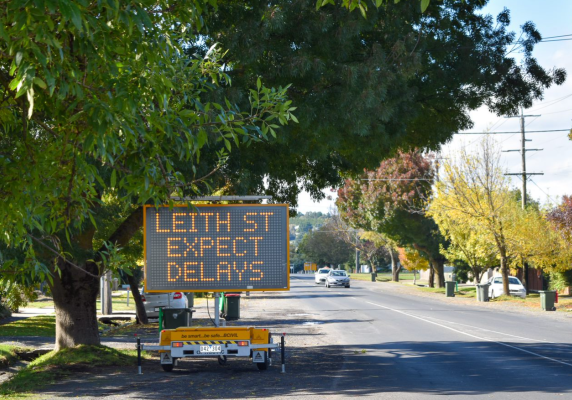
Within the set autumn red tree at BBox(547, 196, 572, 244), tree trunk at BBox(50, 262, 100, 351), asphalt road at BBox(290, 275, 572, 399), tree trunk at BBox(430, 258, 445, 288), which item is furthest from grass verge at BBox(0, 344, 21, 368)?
tree trunk at BBox(430, 258, 445, 288)

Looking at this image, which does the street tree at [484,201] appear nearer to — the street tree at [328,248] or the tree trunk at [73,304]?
the tree trunk at [73,304]

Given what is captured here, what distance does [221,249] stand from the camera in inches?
454

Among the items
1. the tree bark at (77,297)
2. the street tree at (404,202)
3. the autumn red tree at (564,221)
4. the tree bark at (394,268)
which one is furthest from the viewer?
the tree bark at (394,268)

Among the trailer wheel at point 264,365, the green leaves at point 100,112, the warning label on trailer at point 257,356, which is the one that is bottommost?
the trailer wheel at point 264,365

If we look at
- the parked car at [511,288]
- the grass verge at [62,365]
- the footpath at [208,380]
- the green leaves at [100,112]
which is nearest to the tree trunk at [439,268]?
the parked car at [511,288]

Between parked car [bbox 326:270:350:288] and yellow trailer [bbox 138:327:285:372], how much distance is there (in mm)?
49599

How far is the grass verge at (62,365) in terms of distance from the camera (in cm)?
1178

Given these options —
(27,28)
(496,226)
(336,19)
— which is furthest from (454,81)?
(496,226)

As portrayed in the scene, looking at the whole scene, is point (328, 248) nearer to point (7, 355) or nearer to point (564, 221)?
point (564, 221)

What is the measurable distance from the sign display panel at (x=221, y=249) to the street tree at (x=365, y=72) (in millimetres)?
1308

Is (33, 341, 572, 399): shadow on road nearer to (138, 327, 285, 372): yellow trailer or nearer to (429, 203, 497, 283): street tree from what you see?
(138, 327, 285, 372): yellow trailer

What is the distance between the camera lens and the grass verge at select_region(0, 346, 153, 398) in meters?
11.8

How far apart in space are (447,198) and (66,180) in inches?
1444

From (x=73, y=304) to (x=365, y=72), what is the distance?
7687 mm
